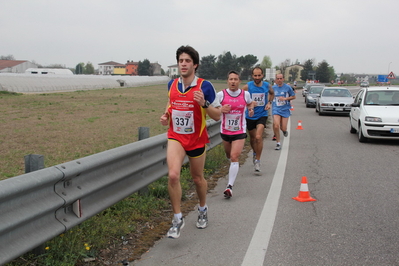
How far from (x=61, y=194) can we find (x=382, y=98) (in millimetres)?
A: 11863

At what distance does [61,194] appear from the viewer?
4.10 metres

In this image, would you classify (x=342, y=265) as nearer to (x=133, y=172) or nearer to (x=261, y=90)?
(x=133, y=172)

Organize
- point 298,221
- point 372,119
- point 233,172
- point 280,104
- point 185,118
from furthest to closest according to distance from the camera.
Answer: point 372,119
point 280,104
point 233,172
point 298,221
point 185,118

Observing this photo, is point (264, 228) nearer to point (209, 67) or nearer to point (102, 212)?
point (102, 212)

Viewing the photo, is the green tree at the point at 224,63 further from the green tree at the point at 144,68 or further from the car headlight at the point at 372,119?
the car headlight at the point at 372,119

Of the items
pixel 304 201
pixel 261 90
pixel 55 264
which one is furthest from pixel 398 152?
pixel 55 264

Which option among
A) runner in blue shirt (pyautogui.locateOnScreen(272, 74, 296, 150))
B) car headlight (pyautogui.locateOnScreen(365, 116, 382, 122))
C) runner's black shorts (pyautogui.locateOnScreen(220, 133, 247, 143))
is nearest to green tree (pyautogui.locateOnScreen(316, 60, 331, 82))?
car headlight (pyautogui.locateOnScreen(365, 116, 382, 122))

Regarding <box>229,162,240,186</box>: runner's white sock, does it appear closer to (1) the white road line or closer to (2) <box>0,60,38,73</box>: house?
(1) the white road line

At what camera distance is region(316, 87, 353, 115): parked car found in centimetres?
2388

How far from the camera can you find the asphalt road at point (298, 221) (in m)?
4.39

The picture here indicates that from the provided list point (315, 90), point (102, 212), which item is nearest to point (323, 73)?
point (315, 90)

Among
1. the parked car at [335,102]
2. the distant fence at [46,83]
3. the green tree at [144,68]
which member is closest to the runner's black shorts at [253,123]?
the parked car at [335,102]

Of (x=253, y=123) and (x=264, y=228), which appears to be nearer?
(x=264, y=228)

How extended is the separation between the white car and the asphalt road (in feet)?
8.57
